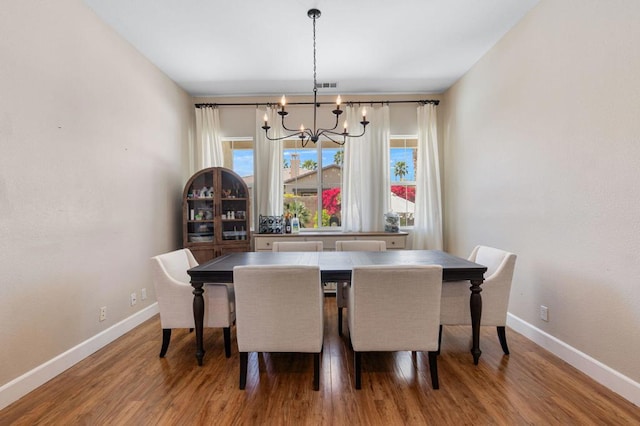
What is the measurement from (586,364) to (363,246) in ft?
6.69

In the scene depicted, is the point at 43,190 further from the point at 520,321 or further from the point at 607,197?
the point at 520,321

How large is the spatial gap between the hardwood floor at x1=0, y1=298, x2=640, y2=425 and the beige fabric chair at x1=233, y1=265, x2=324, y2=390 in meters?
0.21

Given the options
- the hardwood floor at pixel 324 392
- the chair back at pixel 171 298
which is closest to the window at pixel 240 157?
the chair back at pixel 171 298

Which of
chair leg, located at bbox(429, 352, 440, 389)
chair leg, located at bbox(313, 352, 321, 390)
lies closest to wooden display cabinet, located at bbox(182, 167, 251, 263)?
chair leg, located at bbox(313, 352, 321, 390)

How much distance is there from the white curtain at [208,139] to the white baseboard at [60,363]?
2.24 m

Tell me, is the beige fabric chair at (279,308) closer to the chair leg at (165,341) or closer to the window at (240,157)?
the chair leg at (165,341)

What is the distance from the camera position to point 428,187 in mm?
4395

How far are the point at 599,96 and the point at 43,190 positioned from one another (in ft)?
13.0

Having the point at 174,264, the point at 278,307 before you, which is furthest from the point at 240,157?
the point at 278,307

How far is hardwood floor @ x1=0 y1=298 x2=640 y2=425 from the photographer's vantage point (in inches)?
66.7

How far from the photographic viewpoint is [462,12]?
2670mm

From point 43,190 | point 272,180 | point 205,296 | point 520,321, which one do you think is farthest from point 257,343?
point 272,180

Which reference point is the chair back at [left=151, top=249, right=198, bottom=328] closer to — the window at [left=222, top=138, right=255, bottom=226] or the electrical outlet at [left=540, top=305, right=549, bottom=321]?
the window at [left=222, top=138, right=255, bottom=226]

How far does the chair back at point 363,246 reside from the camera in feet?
11.1
